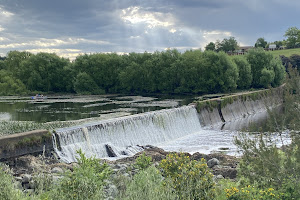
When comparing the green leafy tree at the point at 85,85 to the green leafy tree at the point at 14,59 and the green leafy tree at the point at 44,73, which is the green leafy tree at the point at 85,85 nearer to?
the green leafy tree at the point at 44,73

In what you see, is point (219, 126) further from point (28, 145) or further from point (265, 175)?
point (265, 175)

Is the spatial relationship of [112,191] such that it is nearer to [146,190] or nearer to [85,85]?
[146,190]

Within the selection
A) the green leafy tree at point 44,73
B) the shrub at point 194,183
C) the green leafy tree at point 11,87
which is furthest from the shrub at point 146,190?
the green leafy tree at point 44,73

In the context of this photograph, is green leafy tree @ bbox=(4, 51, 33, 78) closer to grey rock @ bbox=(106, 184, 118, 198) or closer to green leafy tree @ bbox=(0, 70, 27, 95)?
green leafy tree @ bbox=(0, 70, 27, 95)

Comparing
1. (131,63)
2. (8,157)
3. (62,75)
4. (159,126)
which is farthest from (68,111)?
(62,75)

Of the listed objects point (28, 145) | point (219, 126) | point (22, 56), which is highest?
point (22, 56)

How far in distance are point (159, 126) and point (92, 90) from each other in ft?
135

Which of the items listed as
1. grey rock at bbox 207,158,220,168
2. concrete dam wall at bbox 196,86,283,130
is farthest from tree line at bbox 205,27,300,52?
grey rock at bbox 207,158,220,168

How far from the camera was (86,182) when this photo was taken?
7.52m

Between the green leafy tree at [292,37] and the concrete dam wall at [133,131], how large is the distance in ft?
290

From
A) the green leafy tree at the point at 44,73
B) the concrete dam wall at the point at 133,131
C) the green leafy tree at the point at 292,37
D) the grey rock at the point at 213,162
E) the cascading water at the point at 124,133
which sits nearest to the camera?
the grey rock at the point at 213,162

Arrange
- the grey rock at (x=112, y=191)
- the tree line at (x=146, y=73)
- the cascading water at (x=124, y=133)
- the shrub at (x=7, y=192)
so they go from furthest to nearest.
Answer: the tree line at (x=146, y=73) < the cascading water at (x=124, y=133) < the grey rock at (x=112, y=191) < the shrub at (x=7, y=192)

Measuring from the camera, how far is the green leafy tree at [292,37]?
120 meters

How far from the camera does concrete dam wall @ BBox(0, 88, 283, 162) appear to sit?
63.0ft
